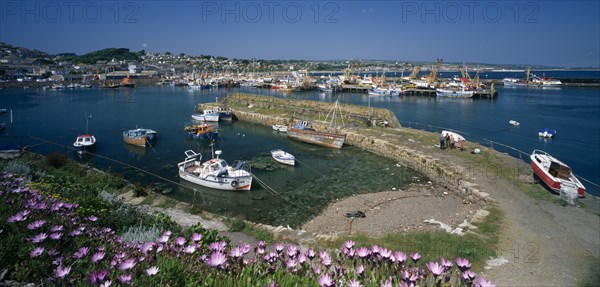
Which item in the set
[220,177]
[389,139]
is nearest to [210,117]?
[389,139]

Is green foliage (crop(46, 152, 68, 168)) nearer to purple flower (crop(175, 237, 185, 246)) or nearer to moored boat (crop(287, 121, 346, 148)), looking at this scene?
purple flower (crop(175, 237, 185, 246))

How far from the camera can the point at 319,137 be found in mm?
26688

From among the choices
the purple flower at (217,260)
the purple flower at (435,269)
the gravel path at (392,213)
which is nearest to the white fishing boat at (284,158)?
the gravel path at (392,213)

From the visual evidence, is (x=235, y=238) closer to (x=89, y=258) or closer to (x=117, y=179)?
(x=89, y=258)

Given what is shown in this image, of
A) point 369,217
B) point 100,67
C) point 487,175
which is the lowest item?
point 369,217

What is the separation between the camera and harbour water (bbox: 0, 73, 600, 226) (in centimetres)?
1595

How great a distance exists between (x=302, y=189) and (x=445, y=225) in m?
7.51

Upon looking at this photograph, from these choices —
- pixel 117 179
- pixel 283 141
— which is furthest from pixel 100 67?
pixel 117 179

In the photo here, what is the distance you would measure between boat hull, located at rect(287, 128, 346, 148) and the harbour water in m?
0.58

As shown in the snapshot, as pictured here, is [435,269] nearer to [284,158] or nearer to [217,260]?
[217,260]

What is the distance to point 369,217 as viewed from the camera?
12.9 m

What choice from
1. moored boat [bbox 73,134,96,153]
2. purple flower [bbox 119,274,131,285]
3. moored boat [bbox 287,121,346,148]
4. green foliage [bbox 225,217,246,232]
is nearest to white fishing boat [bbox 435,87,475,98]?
moored boat [bbox 287,121,346,148]

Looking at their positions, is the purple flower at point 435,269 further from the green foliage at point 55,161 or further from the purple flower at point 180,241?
the green foliage at point 55,161

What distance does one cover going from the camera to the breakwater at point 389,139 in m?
16.0
